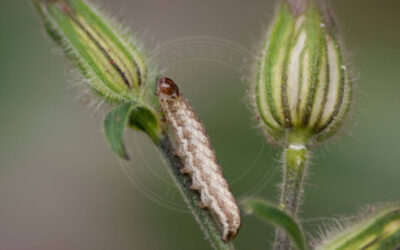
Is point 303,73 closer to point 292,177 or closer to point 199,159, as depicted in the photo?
point 292,177

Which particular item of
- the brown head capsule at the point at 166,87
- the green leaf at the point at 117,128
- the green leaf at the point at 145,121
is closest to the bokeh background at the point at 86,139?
the brown head capsule at the point at 166,87

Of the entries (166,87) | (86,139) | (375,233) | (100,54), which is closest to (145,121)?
(166,87)

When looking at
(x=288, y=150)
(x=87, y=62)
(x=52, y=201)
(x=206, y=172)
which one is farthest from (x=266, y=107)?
(x=52, y=201)

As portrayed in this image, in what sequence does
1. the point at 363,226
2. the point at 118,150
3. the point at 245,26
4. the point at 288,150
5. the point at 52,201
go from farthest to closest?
the point at 245,26
the point at 52,201
the point at 288,150
the point at 363,226
the point at 118,150

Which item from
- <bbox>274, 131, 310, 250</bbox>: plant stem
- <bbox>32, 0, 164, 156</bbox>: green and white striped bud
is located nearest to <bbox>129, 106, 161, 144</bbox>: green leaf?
<bbox>32, 0, 164, 156</bbox>: green and white striped bud

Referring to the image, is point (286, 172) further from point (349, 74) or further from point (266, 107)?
point (349, 74)
